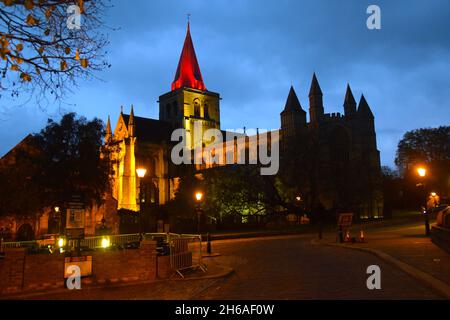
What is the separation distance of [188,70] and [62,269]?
246ft

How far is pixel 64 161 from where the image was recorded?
36.1m

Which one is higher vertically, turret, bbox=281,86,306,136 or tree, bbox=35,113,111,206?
turret, bbox=281,86,306,136

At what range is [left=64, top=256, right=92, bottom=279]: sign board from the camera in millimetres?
11000

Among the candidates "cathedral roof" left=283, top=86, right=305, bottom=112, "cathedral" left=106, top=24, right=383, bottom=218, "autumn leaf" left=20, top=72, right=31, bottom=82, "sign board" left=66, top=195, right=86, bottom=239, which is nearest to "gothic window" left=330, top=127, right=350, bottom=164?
"cathedral" left=106, top=24, right=383, bottom=218

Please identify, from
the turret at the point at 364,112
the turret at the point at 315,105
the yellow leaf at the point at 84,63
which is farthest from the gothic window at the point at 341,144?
the yellow leaf at the point at 84,63

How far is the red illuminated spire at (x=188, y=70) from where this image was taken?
267 feet

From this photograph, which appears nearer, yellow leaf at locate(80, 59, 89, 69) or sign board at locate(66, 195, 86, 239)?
yellow leaf at locate(80, 59, 89, 69)

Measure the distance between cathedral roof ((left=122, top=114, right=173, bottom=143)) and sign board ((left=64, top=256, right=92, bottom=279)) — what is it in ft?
199

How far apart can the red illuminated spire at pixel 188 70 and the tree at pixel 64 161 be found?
44.8 meters

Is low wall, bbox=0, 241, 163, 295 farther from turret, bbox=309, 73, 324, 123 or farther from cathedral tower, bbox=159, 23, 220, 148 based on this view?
cathedral tower, bbox=159, 23, 220, 148

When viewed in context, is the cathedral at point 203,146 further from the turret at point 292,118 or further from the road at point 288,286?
the road at point 288,286

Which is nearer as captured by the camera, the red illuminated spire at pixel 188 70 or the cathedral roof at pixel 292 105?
the cathedral roof at pixel 292 105

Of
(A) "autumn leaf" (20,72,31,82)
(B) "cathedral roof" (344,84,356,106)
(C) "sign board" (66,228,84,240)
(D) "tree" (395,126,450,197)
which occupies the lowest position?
(C) "sign board" (66,228,84,240)
